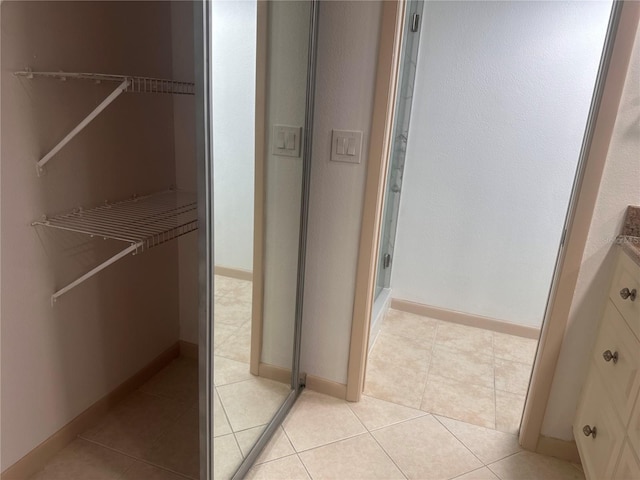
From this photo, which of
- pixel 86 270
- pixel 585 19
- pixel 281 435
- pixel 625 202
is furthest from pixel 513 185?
pixel 86 270

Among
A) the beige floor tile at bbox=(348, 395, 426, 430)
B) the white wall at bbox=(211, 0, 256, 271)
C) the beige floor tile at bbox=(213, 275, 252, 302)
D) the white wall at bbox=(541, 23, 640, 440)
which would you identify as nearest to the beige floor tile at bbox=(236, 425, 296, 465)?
the beige floor tile at bbox=(348, 395, 426, 430)

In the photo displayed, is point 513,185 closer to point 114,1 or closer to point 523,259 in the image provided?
point 523,259

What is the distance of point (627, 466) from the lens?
3.98ft

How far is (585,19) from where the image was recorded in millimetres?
2357

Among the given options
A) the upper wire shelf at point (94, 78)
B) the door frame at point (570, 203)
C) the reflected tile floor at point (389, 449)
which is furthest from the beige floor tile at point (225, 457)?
the upper wire shelf at point (94, 78)

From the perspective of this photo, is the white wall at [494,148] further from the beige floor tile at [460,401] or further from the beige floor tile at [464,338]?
the beige floor tile at [460,401]

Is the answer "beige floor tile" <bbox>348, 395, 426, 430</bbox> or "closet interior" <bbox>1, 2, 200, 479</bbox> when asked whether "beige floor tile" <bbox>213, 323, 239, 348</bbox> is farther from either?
"beige floor tile" <bbox>348, 395, 426, 430</bbox>

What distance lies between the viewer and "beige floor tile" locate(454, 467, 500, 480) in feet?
5.58

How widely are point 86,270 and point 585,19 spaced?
265cm

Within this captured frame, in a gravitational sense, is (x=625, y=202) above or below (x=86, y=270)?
above

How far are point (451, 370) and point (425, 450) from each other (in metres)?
0.68

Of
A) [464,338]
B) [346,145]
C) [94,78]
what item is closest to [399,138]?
[346,145]

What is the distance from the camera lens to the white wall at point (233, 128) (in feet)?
3.95

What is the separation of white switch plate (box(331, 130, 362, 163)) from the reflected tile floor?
1.10 meters
